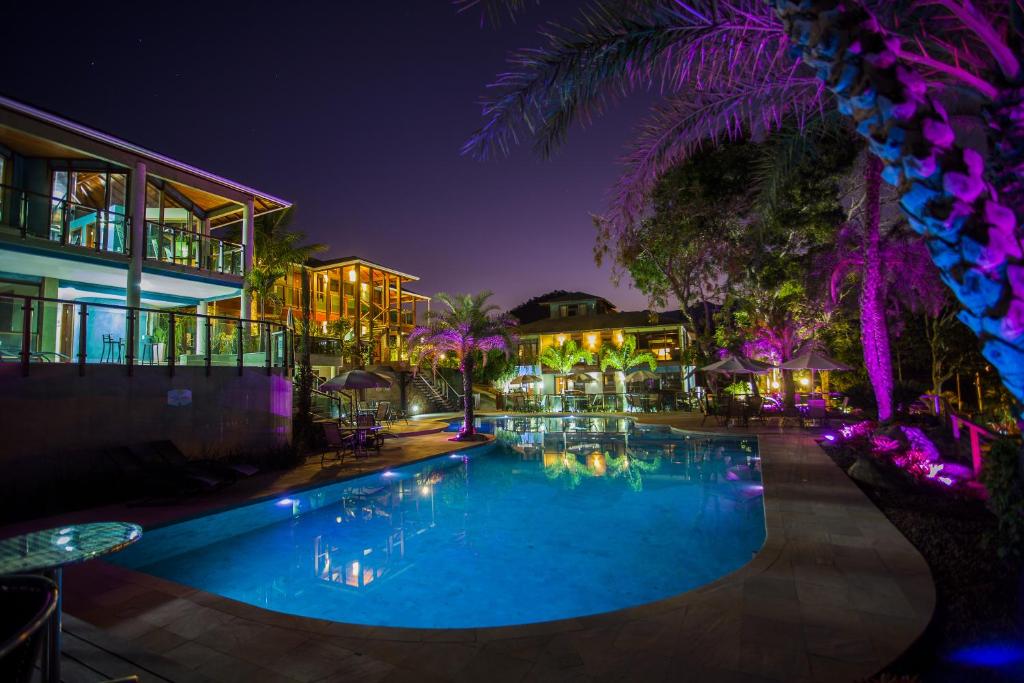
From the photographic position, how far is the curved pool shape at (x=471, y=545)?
5695 millimetres

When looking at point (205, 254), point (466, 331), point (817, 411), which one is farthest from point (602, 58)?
point (817, 411)

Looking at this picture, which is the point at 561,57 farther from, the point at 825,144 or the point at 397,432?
the point at 397,432

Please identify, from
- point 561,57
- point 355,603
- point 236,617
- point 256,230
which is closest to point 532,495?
point 355,603

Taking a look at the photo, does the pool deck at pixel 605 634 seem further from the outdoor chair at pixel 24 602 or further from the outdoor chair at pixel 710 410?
the outdoor chair at pixel 710 410

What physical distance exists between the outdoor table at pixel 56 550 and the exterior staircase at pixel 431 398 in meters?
24.0

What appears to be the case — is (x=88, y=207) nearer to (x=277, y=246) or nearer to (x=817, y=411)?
(x=277, y=246)

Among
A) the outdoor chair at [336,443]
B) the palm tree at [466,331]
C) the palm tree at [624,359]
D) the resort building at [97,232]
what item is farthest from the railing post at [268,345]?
the palm tree at [624,359]

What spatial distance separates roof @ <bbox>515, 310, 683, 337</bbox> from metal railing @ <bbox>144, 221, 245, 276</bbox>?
2299 centimetres

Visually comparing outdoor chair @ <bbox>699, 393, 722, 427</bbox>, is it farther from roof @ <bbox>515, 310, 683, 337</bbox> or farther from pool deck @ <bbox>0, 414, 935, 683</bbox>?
roof @ <bbox>515, 310, 683, 337</bbox>

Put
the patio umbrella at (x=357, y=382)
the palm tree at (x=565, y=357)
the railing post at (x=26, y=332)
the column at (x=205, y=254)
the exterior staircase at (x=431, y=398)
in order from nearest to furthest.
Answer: the railing post at (x=26, y=332)
the patio umbrella at (x=357, y=382)
the column at (x=205, y=254)
the exterior staircase at (x=431, y=398)
the palm tree at (x=565, y=357)

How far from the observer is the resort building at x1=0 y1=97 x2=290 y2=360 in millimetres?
9719

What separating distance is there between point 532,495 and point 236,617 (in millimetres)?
6866

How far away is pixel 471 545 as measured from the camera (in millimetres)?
7422

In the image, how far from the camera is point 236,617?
157 inches
